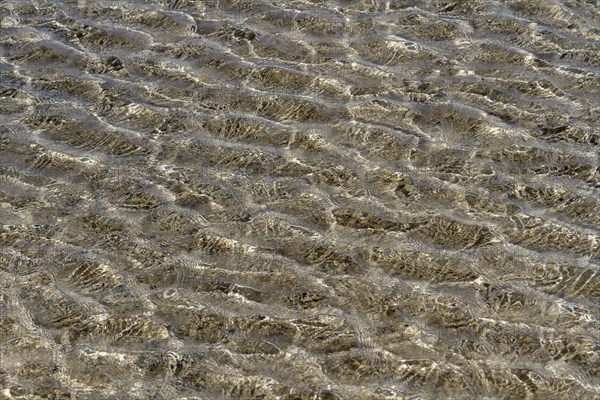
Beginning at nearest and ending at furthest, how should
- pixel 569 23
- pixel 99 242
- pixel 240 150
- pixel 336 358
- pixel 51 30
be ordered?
pixel 336 358 < pixel 99 242 < pixel 240 150 < pixel 569 23 < pixel 51 30

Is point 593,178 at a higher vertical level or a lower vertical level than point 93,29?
higher

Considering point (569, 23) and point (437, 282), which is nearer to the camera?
point (437, 282)

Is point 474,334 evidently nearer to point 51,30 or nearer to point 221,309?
point 221,309

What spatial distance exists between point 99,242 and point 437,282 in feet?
6.03

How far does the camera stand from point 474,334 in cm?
417

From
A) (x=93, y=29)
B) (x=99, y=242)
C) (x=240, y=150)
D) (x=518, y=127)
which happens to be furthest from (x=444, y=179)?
(x=93, y=29)

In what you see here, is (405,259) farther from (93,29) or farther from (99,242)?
(93,29)

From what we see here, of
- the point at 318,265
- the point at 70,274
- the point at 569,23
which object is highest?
the point at 569,23

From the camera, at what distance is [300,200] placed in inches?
205

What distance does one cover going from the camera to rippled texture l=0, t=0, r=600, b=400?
4.09m

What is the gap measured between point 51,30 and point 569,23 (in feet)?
13.4

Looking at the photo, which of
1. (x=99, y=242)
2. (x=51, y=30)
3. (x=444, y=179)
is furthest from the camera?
(x=51, y=30)

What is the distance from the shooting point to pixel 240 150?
5660 millimetres

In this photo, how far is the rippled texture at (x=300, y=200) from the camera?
409cm
